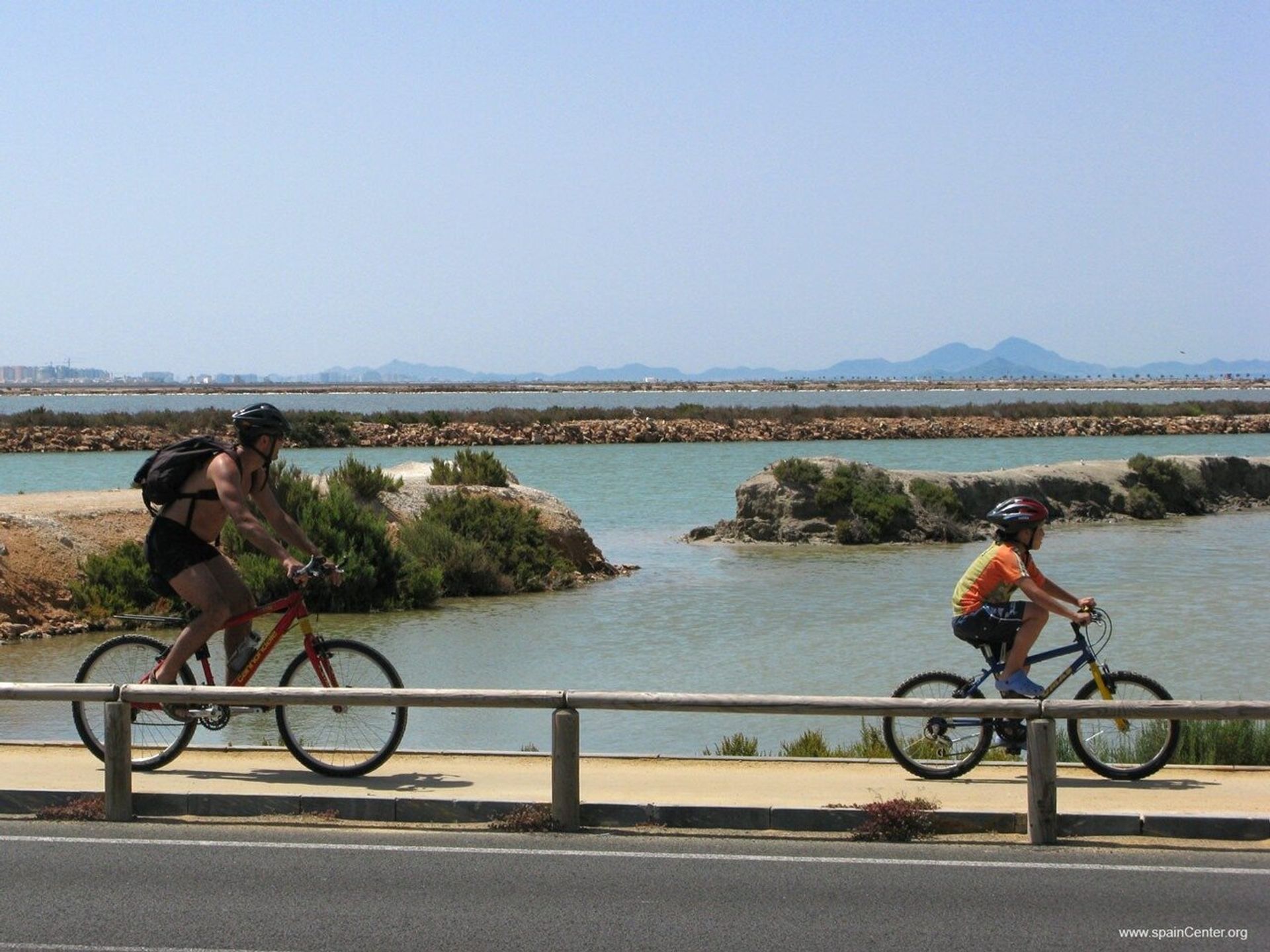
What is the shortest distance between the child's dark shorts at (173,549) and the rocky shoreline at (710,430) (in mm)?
64909

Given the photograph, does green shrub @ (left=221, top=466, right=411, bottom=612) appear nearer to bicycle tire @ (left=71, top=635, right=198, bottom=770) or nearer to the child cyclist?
bicycle tire @ (left=71, top=635, right=198, bottom=770)

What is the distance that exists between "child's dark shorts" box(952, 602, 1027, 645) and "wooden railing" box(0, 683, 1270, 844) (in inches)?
46.6

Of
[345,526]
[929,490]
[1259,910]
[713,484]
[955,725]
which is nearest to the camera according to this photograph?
[1259,910]

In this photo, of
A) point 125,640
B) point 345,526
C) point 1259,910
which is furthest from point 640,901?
point 345,526

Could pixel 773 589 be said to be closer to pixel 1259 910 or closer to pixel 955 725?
pixel 955 725

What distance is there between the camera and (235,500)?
9.16 meters

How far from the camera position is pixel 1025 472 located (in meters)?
36.0

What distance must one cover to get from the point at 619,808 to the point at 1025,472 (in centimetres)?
2863

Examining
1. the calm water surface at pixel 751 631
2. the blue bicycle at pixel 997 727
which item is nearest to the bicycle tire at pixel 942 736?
the blue bicycle at pixel 997 727

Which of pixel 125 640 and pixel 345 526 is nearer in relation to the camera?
pixel 125 640

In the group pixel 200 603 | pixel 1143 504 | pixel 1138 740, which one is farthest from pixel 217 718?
pixel 1143 504

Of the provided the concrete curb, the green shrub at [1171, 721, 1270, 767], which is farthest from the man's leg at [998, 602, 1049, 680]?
the green shrub at [1171, 721, 1270, 767]

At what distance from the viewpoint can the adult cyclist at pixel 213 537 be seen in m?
9.32

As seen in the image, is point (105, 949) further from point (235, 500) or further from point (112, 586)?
point (112, 586)
